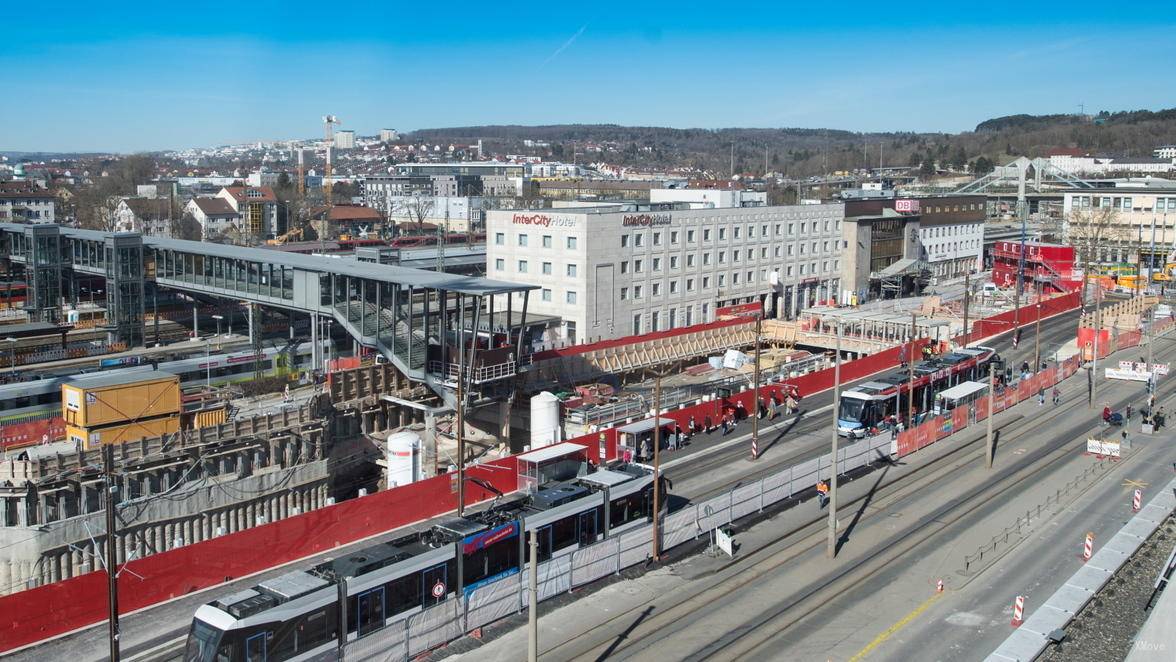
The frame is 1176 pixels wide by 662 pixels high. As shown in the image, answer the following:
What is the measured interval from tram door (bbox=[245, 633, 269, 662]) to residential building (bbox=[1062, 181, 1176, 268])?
10894 centimetres

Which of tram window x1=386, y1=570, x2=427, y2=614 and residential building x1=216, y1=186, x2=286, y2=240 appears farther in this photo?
residential building x1=216, y1=186, x2=286, y2=240

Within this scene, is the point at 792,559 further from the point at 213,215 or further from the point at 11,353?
the point at 213,215

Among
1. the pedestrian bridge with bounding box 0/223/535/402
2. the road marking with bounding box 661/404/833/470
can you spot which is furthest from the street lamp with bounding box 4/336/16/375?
the road marking with bounding box 661/404/833/470

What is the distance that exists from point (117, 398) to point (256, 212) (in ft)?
383

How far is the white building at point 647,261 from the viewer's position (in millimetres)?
65938

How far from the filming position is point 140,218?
5522 inches

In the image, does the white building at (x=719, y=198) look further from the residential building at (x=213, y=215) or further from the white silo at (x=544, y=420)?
the residential building at (x=213, y=215)

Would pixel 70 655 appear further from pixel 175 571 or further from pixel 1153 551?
pixel 1153 551

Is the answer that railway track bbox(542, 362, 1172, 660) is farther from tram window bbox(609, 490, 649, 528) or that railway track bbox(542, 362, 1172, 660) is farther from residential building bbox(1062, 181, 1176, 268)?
residential building bbox(1062, 181, 1176, 268)

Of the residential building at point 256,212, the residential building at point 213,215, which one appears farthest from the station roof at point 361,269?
the residential building at point 213,215

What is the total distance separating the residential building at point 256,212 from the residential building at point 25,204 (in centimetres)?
2478

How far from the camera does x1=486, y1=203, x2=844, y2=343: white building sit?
2596 inches

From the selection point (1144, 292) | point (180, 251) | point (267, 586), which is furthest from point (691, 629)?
point (1144, 292)

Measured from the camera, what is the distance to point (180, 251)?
66.8 m
